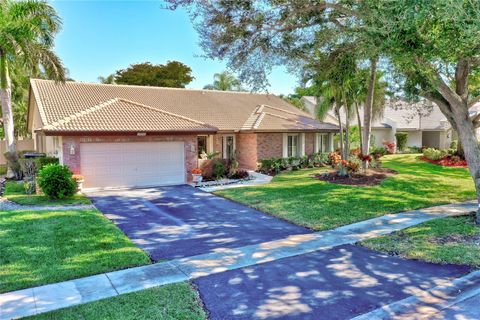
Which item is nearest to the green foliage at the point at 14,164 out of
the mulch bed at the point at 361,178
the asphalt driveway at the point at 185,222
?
the asphalt driveway at the point at 185,222

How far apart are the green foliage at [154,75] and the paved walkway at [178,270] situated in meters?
35.8

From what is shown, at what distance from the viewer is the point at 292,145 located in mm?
25109

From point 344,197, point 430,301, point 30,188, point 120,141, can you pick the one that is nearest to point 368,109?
point 344,197

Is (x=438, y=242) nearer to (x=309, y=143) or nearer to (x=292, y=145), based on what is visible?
(x=292, y=145)

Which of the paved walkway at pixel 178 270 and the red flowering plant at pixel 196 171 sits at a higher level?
the red flowering plant at pixel 196 171

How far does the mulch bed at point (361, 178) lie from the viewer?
1702cm

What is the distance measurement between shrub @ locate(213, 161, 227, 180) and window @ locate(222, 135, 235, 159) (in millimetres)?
5481

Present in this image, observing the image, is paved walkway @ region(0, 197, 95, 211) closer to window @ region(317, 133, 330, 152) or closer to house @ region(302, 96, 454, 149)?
window @ region(317, 133, 330, 152)

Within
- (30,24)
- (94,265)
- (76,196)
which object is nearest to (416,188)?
(94,265)

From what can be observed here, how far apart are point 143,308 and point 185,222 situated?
561 cm

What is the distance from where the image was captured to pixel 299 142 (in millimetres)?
25172

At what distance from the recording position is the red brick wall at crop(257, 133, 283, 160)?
76.8ft

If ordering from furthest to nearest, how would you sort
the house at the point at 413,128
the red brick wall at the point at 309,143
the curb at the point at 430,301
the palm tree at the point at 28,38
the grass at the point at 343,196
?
the house at the point at 413,128 → the red brick wall at the point at 309,143 → the palm tree at the point at 28,38 → the grass at the point at 343,196 → the curb at the point at 430,301

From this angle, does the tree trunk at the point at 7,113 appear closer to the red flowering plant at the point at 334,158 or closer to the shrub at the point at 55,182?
the shrub at the point at 55,182
